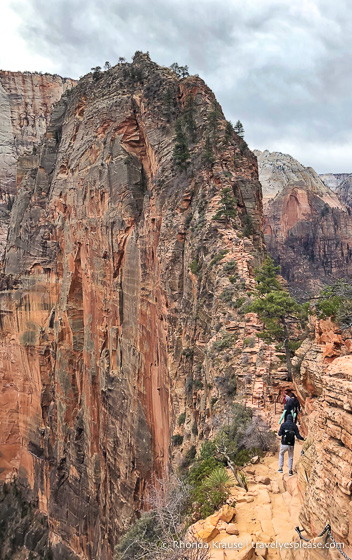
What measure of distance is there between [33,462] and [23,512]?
5455 mm

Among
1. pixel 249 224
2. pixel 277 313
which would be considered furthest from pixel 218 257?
pixel 249 224

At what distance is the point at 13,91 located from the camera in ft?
266

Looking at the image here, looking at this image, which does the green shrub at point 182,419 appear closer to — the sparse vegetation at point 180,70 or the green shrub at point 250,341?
the green shrub at point 250,341

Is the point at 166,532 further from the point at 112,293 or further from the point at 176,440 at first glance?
the point at 112,293

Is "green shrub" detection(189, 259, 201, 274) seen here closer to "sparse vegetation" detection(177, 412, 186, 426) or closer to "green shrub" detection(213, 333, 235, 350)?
"green shrub" detection(213, 333, 235, 350)

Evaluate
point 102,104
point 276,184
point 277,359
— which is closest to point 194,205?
point 277,359

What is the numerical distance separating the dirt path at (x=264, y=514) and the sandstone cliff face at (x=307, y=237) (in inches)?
3687

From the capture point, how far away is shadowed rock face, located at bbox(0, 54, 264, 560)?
20781mm

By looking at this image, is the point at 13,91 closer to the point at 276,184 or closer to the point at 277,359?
the point at 277,359

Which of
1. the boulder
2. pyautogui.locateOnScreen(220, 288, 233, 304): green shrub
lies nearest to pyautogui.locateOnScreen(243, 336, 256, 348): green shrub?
pyautogui.locateOnScreen(220, 288, 233, 304): green shrub

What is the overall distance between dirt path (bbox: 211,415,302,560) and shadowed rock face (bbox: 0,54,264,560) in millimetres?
4924

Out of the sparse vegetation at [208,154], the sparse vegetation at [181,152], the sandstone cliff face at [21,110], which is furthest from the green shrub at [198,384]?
the sandstone cliff face at [21,110]

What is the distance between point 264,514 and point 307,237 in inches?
4387

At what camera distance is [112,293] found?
100ft
